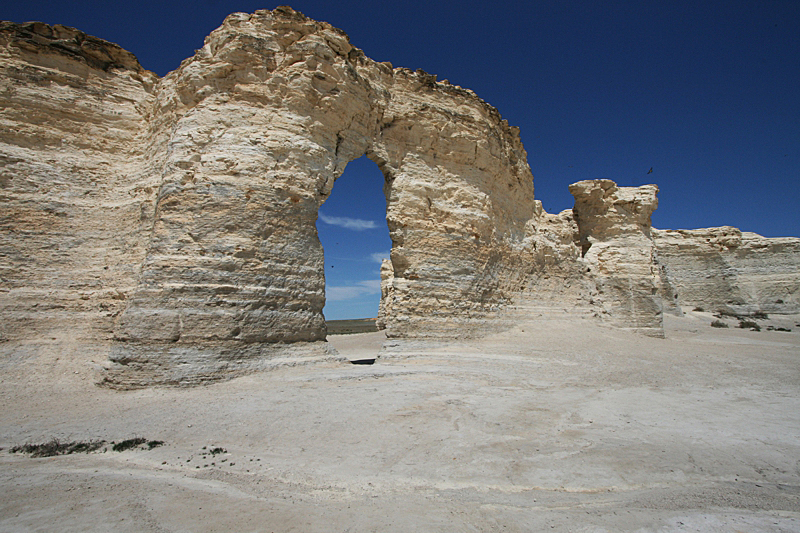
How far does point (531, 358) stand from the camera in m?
8.58

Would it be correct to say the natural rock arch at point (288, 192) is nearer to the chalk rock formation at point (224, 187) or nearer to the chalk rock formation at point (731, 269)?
the chalk rock formation at point (224, 187)

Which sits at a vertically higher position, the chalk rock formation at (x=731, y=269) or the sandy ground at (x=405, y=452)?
the chalk rock formation at (x=731, y=269)

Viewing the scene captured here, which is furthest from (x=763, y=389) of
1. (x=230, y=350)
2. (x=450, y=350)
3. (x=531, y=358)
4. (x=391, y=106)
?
(x=391, y=106)

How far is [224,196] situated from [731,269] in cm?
2787

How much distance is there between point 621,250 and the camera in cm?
1382

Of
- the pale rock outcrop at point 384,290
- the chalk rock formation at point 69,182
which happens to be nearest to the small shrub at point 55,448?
the chalk rock formation at point 69,182

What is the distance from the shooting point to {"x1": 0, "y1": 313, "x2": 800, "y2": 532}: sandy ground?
276 centimetres

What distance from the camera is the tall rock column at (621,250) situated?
518 inches

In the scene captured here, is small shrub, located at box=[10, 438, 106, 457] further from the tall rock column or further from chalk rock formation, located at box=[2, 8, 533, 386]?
the tall rock column

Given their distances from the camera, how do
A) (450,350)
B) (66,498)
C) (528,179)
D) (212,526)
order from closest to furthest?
1. (212,526)
2. (66,498)
3. (450,350)
4. (528,179)

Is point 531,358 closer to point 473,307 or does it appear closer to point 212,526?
point 473,307

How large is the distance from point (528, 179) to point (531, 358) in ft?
23.4

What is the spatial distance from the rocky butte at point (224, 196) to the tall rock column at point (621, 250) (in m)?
3.81

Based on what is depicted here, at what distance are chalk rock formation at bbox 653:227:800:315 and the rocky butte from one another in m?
17.6
